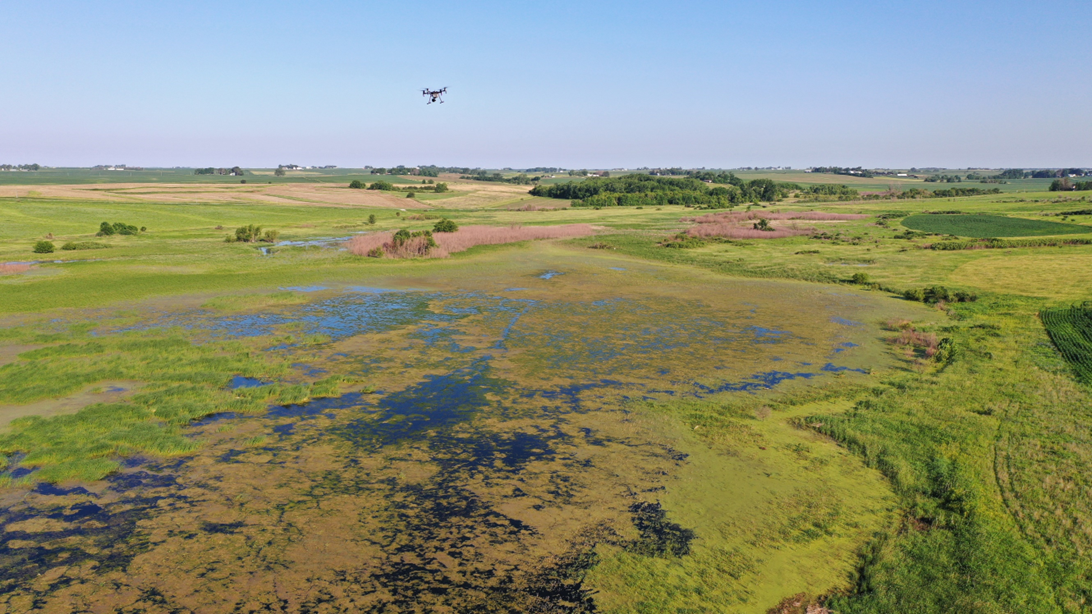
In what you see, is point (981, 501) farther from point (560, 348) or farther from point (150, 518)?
point (150, 518)

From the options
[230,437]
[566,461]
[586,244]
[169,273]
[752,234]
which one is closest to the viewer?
[566,461]

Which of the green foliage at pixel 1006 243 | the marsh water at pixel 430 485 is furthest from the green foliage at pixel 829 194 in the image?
the marsh water at pixel 430 485

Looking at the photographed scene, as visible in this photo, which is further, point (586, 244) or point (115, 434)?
point (586, 244)

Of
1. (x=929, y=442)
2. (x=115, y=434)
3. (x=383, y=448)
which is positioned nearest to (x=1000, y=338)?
(x=929, y=442)

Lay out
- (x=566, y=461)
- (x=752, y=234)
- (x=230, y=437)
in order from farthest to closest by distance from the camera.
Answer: (x=752, y=234)
(x=230, y=437)
(x=566, y=461)

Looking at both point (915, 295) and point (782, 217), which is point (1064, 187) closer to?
point (782, 217)

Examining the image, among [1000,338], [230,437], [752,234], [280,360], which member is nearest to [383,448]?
[230,437]

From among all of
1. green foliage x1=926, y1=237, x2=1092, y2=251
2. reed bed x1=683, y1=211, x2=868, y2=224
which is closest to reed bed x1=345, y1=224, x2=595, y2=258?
reed bed x1=683, y1=211, x2=868, y2=224
